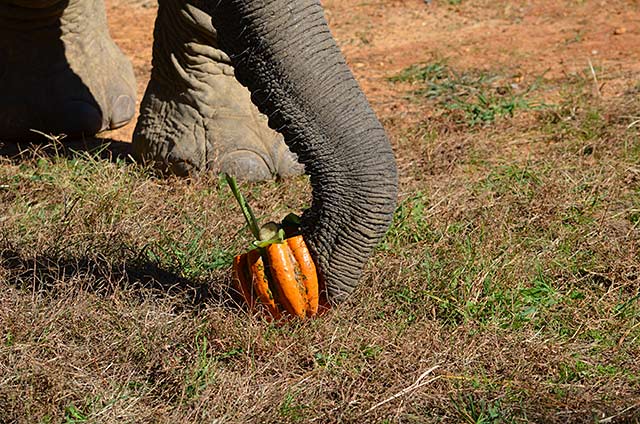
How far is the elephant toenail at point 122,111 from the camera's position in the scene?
14.7 ft

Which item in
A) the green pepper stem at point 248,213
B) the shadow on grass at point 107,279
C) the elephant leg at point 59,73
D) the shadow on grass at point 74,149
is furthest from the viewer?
the elephant leg at point 59,73

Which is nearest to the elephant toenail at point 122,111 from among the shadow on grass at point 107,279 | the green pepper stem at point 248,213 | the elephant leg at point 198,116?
the elephant leg at point 198,116

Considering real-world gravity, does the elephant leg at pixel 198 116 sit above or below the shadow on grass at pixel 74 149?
above

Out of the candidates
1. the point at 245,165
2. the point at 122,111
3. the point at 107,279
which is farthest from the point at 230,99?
the point at 107,279

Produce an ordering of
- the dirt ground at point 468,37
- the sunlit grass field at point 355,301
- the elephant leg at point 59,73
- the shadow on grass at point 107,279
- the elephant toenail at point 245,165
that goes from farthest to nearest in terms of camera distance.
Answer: the dirt ground at point 468,37
the elephant leg at point 59,73
the elephant toenail at point 245,165
the shadow on grass at point 107,279
the sunlit grass field at point 355,301

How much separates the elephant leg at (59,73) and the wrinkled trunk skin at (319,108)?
2.08m

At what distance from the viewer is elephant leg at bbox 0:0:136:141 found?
4.32 metres

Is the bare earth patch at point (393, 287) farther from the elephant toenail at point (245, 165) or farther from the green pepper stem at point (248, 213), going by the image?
the green pepper stem at point (248, 213)

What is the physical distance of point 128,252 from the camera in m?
3.09

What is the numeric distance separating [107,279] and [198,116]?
1.21 metres

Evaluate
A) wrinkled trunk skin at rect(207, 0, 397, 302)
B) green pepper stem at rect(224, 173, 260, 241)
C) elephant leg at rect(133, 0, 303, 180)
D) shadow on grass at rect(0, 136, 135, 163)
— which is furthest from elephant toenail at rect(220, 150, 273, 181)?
wrinkled trunk skin at rect(207, 0, 397, 302)

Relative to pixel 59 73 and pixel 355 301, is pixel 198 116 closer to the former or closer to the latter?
pixel 59 73

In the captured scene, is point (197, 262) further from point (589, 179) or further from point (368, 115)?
point (589, 179)

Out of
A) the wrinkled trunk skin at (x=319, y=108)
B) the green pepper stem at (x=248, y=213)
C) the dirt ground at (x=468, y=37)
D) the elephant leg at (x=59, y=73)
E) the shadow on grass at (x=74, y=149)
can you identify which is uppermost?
the wrinkled trunk skin at (x=319, y=108)
